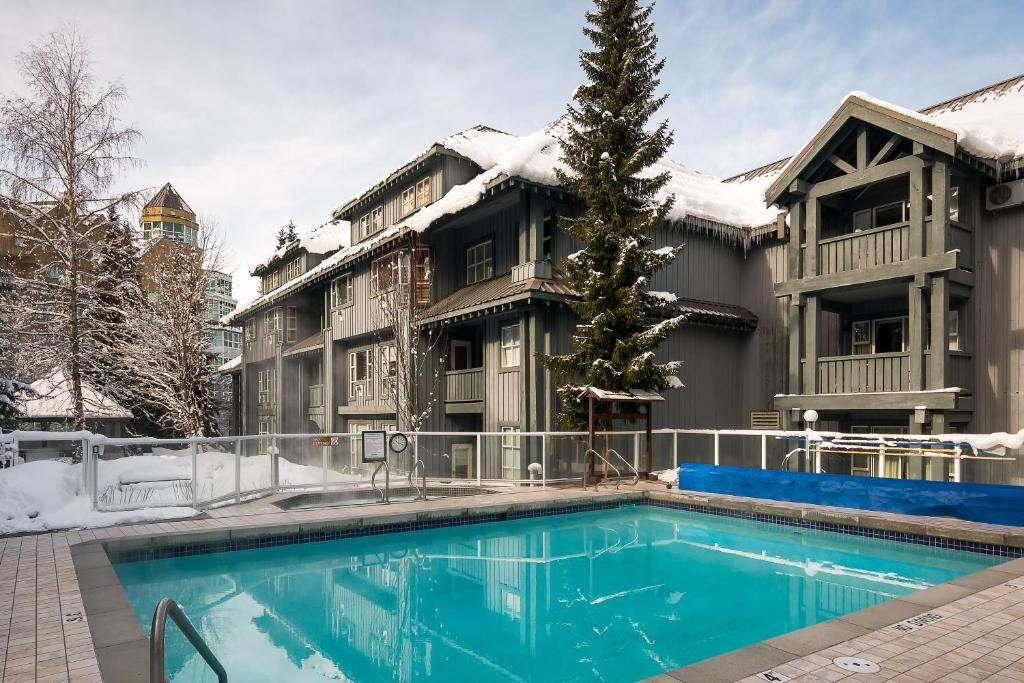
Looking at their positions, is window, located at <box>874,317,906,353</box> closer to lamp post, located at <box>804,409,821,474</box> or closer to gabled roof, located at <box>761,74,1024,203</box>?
lamp post, located at <box>804,409,821,474</box>

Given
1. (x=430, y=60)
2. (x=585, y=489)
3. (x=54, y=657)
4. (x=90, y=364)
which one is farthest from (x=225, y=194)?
(x=54, y=657)

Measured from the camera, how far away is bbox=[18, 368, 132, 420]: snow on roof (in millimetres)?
18880

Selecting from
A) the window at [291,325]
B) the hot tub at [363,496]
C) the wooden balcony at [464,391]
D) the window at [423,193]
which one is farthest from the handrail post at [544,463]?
the window at [291,325]

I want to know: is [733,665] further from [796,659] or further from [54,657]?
[54,657]

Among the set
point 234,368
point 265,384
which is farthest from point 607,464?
point 234,368

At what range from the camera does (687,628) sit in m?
6.80

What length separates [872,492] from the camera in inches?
424

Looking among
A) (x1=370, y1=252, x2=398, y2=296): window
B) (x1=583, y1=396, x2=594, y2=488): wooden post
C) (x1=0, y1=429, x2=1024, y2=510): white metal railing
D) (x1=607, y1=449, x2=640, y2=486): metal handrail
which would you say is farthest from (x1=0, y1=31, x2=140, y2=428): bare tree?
(x1=607, y1=449, x2=640, y2=486): metal handrail

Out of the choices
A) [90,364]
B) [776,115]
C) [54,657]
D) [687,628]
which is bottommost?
[687,628]

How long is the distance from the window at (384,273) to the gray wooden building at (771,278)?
2.6 inches

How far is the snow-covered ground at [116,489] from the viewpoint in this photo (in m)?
9.67

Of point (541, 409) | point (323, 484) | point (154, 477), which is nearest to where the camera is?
point (154, 477)

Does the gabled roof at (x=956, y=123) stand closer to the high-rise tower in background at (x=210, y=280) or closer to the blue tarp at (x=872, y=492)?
the blue tarp at (x=872, y=492)

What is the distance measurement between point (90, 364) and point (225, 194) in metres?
9.96
